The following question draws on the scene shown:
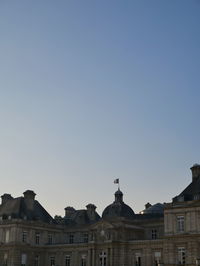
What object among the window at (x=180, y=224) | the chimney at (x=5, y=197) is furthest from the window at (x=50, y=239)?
the window at (x=180, y=224)

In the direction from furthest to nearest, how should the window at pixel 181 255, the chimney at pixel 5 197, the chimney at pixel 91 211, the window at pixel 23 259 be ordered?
1. the chimney at pixel 91 211
2. the chimney at pixel 5 197
3. the window at pixel 23 259
4. the window at pixel 181 255

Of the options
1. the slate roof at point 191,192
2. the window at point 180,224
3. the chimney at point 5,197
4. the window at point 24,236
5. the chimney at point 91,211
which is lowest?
the window at point 180,224

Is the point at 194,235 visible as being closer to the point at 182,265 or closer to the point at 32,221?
the point at 182,265

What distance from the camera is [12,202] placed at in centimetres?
6862

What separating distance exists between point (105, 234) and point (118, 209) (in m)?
5.91

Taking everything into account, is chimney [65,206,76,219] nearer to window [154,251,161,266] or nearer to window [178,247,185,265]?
window [154,251,161,266]

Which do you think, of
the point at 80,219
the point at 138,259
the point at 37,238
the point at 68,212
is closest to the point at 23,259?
the point at 37,238

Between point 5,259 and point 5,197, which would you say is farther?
point 5,197

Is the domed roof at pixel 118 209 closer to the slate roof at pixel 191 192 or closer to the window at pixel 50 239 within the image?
the window at pixel 50 239

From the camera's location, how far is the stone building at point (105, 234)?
2044 inches

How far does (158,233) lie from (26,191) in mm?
19063

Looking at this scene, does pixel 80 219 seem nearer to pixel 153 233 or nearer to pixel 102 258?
pixel 102 258

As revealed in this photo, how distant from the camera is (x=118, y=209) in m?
65.2

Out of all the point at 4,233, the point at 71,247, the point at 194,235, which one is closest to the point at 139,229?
the point at 71,247
